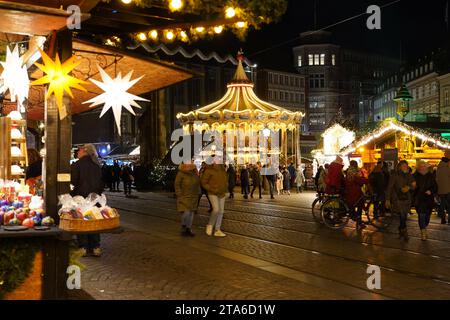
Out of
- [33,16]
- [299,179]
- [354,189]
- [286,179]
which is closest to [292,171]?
[299,179]

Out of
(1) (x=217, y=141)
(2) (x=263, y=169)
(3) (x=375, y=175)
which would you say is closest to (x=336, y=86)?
(1) (x=217, y=141)

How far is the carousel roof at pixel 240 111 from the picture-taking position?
110 feet

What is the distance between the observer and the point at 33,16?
6.39 meters

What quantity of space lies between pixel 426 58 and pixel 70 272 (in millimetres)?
80628

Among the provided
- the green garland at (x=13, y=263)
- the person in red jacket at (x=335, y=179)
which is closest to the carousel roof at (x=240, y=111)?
the person in red jacket at (x=335, y=179)

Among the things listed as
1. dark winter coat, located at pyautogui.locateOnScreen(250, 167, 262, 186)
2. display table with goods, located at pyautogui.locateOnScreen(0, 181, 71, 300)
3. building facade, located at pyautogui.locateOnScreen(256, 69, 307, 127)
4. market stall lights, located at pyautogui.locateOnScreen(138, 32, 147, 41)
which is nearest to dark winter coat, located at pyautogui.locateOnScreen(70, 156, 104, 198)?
market stall lights, located at pyautogui.locateOnScreen(138, 32, 147, 41)

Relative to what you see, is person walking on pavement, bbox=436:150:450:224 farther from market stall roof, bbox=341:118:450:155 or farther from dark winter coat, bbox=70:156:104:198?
dark winter coat, bbox=70:156:104:198

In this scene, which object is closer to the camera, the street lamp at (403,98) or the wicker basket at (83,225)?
the wicker basket at (83,225)

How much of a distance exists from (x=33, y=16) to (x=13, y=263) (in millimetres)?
2606

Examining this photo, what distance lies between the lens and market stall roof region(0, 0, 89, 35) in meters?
6.18

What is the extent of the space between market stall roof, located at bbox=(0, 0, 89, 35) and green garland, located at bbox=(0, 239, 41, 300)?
236cm

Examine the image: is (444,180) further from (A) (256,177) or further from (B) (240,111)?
(B) (240,111)

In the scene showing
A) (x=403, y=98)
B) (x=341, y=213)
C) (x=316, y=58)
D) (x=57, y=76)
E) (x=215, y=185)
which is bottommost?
(x=341, y=213)

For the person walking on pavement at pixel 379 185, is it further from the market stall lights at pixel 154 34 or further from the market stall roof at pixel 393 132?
the market stall lights at pixel 154 34
